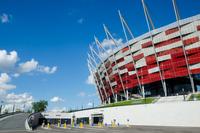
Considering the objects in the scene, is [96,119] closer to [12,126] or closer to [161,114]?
[161,114]

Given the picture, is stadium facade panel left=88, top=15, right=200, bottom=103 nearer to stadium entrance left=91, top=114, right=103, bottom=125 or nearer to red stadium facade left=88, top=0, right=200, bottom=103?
red stadium facade left=88, top=0, right=200, bottom=103

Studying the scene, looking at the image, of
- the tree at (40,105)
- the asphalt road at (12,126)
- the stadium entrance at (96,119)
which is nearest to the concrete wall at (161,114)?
the stadium entrance at (96,119)

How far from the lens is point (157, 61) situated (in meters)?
66.2

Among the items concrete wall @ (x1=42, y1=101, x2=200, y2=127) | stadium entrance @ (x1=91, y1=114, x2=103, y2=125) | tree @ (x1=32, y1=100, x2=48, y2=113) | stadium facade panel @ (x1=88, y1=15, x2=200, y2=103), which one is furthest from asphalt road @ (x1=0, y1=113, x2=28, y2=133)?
tree @ (x1=32, y1=100, x2=48, y2=113)

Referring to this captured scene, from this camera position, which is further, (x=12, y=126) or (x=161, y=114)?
(x=12, y=126)

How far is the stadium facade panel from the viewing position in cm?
6109

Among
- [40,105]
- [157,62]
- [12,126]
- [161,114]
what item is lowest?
[12,126]

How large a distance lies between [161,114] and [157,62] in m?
24.3

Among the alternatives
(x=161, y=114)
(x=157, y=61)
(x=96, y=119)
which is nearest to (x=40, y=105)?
(x=96, y=119)

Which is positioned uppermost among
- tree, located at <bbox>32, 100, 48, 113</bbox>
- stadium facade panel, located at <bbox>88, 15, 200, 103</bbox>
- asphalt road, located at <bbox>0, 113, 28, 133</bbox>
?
stadium facade panel, located at <bbox>88, 15, 200, 103</bbox>

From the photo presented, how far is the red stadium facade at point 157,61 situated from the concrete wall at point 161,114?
1788cm

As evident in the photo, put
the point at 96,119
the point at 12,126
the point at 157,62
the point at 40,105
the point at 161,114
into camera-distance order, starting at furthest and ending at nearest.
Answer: the point at 40,105
the point at 157,62
the point at 96,119
the point at 12,126
the point at 161,114

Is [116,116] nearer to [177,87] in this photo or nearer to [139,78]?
[139,78]

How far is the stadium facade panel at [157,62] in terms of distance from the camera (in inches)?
2405
